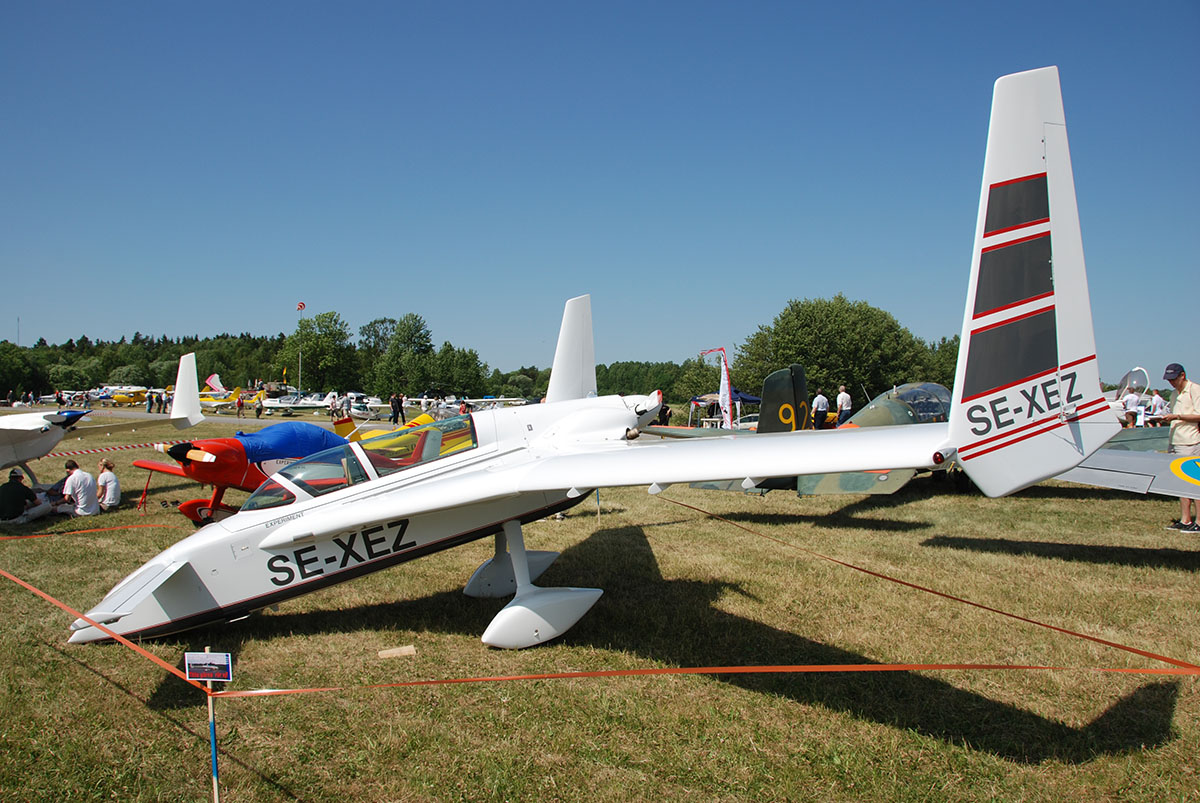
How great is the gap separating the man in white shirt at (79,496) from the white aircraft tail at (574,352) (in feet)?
24.5

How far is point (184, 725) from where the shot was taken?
383 centimetres

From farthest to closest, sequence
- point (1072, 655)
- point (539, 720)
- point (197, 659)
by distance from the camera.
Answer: point (1072, 655) → point (539, 720) → point (197, 659)

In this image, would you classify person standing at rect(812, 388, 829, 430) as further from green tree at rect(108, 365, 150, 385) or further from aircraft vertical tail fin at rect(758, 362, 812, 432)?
green tree at rect(108, 365, 150, 385)

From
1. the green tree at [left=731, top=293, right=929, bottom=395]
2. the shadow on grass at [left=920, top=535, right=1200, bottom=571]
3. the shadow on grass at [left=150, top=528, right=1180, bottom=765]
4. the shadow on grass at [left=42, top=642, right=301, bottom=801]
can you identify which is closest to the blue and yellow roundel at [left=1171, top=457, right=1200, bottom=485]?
the shadow on grass at [left=920, top=535, right=1200, bottom=571]

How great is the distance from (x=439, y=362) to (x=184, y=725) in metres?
92.3

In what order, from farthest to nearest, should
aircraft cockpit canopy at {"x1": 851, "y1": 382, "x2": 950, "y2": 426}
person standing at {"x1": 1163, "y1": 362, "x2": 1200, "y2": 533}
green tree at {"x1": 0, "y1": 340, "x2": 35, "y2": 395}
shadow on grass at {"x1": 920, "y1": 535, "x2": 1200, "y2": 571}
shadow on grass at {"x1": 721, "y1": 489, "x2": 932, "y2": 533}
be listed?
green tree at {"x1": 0, "y1": 340, "x2": 35, "y2": 395}, aircraft cockpit canopy at {"x1": 851, "y1": 382, "x2": 950, "y2": 426}, shadow on grass at {"x1": 721, "y1": 489, "x2": 932, "y2": 533}, person standing at {"x1": 1163, "y1": 362, "x2": 1200, "y2": 533}, shadow on grass at {"x1": 920, "y1": 535, "x2": 1200, "y2": 571}

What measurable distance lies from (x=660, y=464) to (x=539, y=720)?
5.82ft

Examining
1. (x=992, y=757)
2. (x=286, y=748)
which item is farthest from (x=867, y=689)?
(x=286, y=748)

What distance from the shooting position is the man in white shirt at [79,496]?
390 inches

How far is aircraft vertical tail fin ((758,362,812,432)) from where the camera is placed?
9.82 m

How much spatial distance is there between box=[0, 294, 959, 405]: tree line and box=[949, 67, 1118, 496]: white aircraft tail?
2116cm

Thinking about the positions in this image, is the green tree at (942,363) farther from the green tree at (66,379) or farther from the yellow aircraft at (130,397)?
the green tree at (66,379)

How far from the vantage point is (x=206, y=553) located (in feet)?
15.6

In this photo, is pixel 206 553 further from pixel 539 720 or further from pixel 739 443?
pixel 739 443
